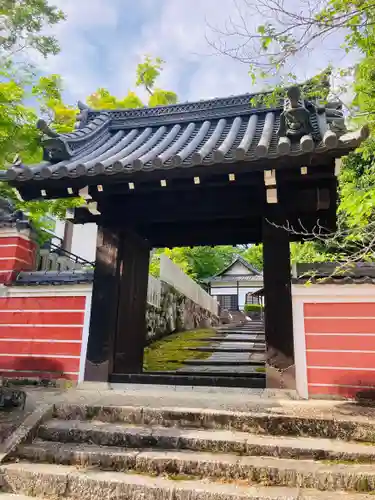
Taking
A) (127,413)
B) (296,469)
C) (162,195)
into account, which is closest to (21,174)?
(162,195)

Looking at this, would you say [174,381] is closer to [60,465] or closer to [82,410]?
[82,410]

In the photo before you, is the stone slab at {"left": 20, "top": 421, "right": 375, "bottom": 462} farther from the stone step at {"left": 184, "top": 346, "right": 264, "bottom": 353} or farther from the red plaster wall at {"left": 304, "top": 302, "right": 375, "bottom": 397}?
the stone step at {"left": 184, "top": 346, "right": 264, "bottom": 353}

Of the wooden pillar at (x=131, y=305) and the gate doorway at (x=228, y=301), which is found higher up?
the gate doorway at (x=228, y=301)

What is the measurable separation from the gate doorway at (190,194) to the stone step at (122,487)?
2329 millimetres

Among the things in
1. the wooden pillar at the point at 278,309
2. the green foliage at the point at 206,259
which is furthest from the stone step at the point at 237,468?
the green foliage at the point at 206,259

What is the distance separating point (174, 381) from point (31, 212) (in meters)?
4.74

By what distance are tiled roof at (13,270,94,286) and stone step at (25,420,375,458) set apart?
2.55 m

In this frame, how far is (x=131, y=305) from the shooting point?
20.8 ft

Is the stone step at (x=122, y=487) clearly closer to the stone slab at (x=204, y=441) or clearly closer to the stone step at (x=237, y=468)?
the stone step at (x=237, y=468)

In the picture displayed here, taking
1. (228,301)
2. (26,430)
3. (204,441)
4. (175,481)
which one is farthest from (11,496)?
(228,301)

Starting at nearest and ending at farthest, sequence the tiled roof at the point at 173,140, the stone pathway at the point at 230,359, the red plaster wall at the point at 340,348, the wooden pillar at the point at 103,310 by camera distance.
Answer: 1. the tiled roof at the point at 173,140
2. the red plaster wall at the point at 340,348
3. the wooden pillar at the point at 103,310
4. the stone pathway at the point at 230,359

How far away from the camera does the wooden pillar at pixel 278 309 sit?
16.4 ft

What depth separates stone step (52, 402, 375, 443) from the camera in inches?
138

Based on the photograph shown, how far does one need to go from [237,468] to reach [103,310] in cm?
331
